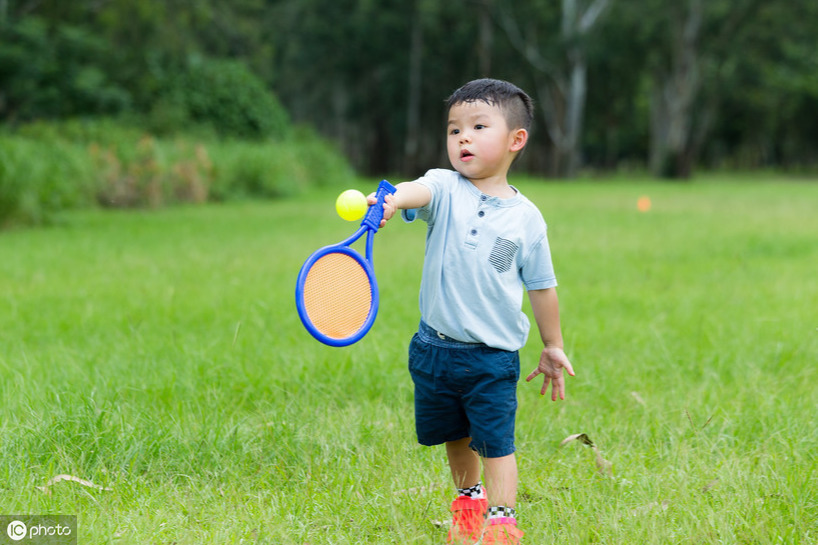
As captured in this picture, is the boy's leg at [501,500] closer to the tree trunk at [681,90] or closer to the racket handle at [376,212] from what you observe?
the racket handle at [376,212]

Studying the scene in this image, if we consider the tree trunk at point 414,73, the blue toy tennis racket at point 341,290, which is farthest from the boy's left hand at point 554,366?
the tree trunk at point 414,73

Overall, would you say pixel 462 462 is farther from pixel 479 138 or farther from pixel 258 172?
pixel 258 172

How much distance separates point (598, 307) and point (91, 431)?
411 cm

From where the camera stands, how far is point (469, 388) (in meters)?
2.73

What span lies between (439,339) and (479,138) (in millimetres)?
665

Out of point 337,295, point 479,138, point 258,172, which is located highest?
point 479,138

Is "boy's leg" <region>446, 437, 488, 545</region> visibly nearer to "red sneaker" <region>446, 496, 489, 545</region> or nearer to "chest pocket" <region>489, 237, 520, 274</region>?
"red sneaker" <region>446, 496, 489, 545</region>

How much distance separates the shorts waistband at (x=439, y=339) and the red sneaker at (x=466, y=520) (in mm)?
549

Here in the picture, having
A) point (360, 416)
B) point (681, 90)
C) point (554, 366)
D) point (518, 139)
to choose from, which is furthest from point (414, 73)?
point (554, 366)

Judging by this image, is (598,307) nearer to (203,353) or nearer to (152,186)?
(203,353)

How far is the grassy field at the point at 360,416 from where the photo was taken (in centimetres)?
281

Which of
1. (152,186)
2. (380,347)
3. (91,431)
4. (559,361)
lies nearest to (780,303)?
(380,347)

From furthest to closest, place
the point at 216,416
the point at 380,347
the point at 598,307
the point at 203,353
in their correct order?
the point at 598,307 → the point at 380,347 → the point at 203,353 → the point at 216,416

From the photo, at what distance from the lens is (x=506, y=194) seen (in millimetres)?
2836
